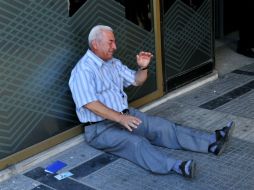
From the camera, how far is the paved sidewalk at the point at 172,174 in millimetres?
3502

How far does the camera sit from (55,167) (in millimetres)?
3814

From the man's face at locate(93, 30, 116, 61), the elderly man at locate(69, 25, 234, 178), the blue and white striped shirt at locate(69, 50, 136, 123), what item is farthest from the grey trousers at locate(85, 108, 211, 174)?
the man's face at locate(93, 30, 116, 61)

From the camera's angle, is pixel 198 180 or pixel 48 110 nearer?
pixel 198 180

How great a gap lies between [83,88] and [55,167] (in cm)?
64

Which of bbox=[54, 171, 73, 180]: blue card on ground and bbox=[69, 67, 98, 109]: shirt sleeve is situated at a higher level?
bbox=[69, 67, 98, 109]: shirt sleeve

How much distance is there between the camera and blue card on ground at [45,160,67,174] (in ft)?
12.4

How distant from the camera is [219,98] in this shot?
5.02 meters

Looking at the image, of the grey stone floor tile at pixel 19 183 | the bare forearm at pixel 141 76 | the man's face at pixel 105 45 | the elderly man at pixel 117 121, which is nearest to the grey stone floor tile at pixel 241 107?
the elderly man at pixel 117 121

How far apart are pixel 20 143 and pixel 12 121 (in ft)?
0.66

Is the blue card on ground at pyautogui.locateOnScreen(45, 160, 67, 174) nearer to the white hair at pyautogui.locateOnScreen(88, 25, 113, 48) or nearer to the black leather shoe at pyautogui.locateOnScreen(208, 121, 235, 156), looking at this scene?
the white hair at pyautogui.locateOnScreen(88, 25, 113, 48)

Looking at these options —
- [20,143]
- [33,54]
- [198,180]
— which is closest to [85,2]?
[33,54]

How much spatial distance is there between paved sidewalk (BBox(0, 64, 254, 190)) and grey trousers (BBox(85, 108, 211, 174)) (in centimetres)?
7

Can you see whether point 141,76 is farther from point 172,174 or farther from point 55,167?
point 55,167

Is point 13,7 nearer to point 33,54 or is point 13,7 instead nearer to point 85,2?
point 33,54
